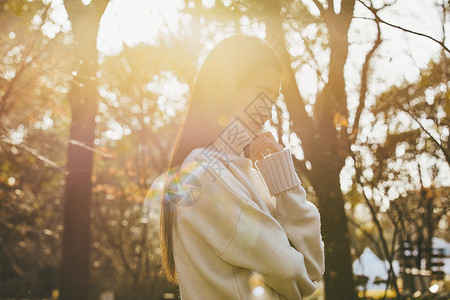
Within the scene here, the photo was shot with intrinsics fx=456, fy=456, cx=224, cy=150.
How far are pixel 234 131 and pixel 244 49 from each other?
1.06ft

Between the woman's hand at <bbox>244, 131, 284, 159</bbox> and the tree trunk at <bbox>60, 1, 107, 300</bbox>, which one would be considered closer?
the woman's hand at <bbox>244, 131, 284, 159</bbox>

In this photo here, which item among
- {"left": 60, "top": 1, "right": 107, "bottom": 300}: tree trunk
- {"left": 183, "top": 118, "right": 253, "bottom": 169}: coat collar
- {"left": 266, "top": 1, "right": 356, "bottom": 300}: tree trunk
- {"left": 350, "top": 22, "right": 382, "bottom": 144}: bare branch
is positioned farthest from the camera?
{"left": 60, "top": 1, "right": 107, "bottom": 300}: tree trunk

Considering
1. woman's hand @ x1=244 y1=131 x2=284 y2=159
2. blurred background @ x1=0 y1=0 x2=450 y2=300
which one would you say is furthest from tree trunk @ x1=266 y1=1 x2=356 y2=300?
woman's hand @ x1=244 y1=131 x2=284 y2=159

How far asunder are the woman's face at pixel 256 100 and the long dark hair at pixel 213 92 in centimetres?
2

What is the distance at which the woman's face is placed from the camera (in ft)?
5.58

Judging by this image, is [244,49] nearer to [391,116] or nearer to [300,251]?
[300,251]

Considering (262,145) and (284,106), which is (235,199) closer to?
(262,145)

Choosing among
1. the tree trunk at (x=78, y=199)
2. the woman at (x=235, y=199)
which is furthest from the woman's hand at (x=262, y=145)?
the tree trunk at (x=78, y=199)

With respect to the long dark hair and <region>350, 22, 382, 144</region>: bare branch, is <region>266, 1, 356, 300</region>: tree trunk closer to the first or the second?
<region>350, 22, 382, 144</region>: bare branch

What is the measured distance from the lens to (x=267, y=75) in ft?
5.78

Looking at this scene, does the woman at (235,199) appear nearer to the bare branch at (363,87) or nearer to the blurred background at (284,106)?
the blurred background at (284,106)

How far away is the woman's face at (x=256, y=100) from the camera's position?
1.70 metres

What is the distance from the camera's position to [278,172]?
68.5 inches

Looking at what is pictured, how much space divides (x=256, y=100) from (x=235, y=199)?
0.42 metres
